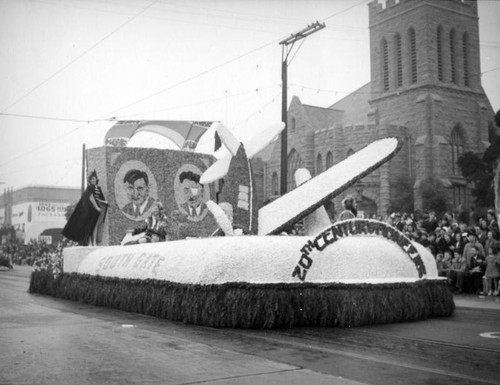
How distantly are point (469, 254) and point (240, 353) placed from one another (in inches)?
426

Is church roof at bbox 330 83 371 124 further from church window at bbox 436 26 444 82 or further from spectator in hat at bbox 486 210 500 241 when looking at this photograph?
spectator in hat at bbox 486 210 500 241

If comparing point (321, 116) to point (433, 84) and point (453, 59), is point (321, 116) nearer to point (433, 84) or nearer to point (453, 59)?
point (433, 84)

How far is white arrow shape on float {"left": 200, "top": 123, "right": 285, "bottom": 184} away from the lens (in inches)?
416

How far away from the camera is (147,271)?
9109 mm

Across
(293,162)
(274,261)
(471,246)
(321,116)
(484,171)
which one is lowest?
(274,261)

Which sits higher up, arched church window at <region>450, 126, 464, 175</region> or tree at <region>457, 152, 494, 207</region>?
arched church window at <region>450, 126, 464, 175</region>

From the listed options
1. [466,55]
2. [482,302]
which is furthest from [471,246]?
[466,55]

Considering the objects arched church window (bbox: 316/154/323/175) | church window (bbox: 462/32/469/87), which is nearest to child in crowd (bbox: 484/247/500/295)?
church window (bbox: 462/32/469/87)

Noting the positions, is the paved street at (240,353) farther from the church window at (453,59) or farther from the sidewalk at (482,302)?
the church window at (453,59)

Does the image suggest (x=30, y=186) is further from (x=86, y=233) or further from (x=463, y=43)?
(x=86, y=233)

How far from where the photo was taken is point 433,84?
52.3 m

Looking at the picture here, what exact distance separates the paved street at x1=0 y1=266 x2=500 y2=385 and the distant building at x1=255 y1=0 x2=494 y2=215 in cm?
4147

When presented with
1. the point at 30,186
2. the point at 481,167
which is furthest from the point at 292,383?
the point at 30,186

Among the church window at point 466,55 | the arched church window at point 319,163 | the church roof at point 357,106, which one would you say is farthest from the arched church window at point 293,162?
the church window at point 466,55
